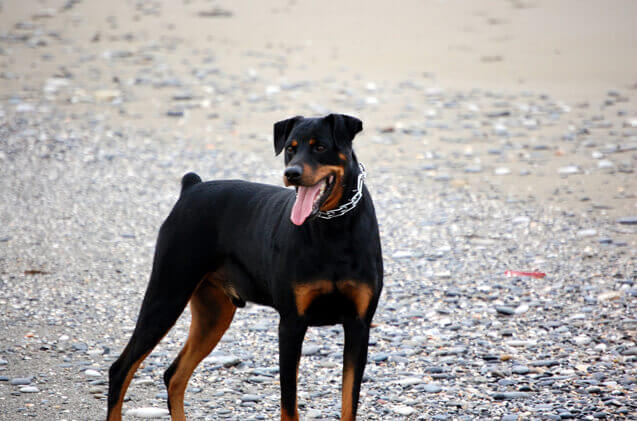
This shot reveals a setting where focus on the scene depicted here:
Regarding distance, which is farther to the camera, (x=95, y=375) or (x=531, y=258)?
(x=531, y=258)

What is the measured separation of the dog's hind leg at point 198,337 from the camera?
5.27 m

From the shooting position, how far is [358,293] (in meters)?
4.40

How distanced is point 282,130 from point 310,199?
2.19ft

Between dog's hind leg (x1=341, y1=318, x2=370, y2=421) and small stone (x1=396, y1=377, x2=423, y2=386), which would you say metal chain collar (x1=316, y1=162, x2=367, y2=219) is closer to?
dog's hind leg (x1=341, y1=318, x2=370, y2=421)

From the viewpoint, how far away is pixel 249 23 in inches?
726

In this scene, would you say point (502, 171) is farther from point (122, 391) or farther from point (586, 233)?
point (122, 391)

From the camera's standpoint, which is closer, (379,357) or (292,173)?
(292,173)

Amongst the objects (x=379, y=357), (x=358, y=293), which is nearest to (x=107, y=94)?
(x=379, y=357)

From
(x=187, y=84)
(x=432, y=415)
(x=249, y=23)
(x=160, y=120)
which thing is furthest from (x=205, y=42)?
(x=432, y=415)

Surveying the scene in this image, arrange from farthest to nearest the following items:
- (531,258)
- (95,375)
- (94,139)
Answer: (94,139), (531,258), (95,375)

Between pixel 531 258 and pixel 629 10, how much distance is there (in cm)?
1148

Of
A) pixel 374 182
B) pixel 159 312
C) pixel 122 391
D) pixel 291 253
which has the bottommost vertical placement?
pixel 374 182

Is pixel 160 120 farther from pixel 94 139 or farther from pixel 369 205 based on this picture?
pixel 369 205

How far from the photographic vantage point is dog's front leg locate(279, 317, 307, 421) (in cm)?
444
